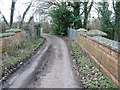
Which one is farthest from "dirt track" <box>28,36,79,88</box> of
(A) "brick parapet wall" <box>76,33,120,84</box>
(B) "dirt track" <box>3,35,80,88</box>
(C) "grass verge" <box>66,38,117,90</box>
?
(A) "brick parapet wall" <box>76,33,120,84</box>

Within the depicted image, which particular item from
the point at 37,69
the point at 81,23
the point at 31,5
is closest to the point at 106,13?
the point at 81,23

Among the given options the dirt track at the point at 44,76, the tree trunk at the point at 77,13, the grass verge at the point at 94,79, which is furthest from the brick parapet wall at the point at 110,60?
the tree trunk at the point at 77,13

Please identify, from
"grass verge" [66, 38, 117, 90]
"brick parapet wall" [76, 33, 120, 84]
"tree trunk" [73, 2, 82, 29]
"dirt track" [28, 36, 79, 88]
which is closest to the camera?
"brick parapet wall" [76, 33, 120, 84]

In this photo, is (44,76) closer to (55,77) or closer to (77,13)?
(55,77)

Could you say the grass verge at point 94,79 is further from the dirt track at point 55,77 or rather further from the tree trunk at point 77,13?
the tree trunk at point 77,13

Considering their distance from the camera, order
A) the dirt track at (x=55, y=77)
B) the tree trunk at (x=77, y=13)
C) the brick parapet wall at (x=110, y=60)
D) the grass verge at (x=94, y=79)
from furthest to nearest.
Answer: the tree trunk at (x=77, y=13)
the dirt track at (x=55, y=77)
the grass verge at (x=94, y=79)
the brick parapet wall at (x=110, y=60)

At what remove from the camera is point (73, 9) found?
32156 millimetres

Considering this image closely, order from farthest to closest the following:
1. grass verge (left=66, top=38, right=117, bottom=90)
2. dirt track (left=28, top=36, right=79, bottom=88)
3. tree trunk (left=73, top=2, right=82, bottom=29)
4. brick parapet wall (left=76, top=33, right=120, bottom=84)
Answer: tree trunk (left=73, top=2, right=82, bottom=29)
dirt track (left=28, top=36, right=79, bottom=88)
grass verge (left=66, top=38, right=117, bottom=90)
brick parapet wall (left=76, top=33, right=120, bottom=84)

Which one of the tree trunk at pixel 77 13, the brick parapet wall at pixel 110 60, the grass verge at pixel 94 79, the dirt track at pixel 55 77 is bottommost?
the dirt track at pixel 55 77

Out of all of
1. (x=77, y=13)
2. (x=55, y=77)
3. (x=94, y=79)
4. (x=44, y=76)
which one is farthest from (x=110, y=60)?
(x=77, y=13)

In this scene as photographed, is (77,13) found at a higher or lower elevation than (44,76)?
higher

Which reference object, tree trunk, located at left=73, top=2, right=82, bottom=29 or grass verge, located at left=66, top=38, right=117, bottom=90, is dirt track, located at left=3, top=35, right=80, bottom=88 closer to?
grass verge, located at left=66, top=38, right=117, bottom=90

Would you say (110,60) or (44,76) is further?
(44,76)

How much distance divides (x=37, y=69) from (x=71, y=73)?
1497mm
